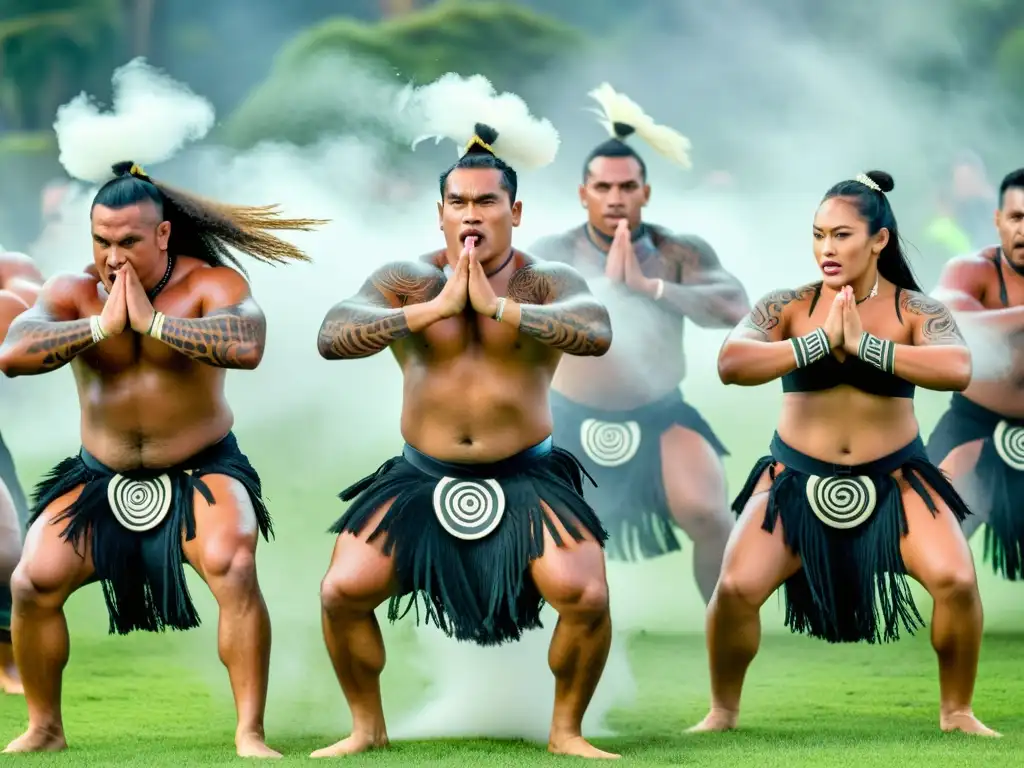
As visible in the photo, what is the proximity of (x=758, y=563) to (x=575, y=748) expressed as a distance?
71 centimetres

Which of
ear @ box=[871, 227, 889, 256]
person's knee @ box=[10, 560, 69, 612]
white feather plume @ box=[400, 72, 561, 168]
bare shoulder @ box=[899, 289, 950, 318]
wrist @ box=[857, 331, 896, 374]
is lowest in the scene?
person's knee @ box=[10, 560, 69, 612]

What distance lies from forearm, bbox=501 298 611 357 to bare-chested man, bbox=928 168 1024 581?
5.58 feet

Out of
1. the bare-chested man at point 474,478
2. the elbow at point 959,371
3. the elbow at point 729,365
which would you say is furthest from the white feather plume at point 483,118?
the elbow at point 959,371

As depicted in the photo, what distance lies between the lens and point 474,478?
4.95 m

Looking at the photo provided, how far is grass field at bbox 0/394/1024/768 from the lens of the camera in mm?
4844

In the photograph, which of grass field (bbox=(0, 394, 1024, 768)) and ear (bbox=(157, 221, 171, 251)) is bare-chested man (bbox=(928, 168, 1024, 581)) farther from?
ear (bbox=(157, 221, 171, 251))

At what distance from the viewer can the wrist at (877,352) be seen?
498 centimetres

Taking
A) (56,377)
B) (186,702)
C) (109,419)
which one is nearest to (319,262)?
(56,377)

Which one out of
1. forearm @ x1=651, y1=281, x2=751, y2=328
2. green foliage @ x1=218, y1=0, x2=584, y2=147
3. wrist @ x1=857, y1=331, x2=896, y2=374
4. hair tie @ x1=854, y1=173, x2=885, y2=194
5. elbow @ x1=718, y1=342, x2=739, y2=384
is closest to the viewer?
wrist @ x1=857, y1=331, x2=896, y2=374

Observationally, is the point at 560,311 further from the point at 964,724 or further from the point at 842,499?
the point at 964,724

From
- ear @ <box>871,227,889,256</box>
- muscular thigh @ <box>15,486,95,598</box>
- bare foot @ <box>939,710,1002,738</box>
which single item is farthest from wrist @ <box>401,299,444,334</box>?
bare foot @ <box>939,710,1002,738</box>

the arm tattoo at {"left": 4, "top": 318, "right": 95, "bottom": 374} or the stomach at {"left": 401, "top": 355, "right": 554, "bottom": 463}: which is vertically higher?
the arm tattoo at {"left": 4, "top": 318, "right": 95, "bottom": 374}

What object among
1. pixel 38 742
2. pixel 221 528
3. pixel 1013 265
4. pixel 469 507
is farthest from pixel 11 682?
pixel 1013 265

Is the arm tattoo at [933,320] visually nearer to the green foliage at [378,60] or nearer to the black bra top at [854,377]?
the black bra top at [854,377]
